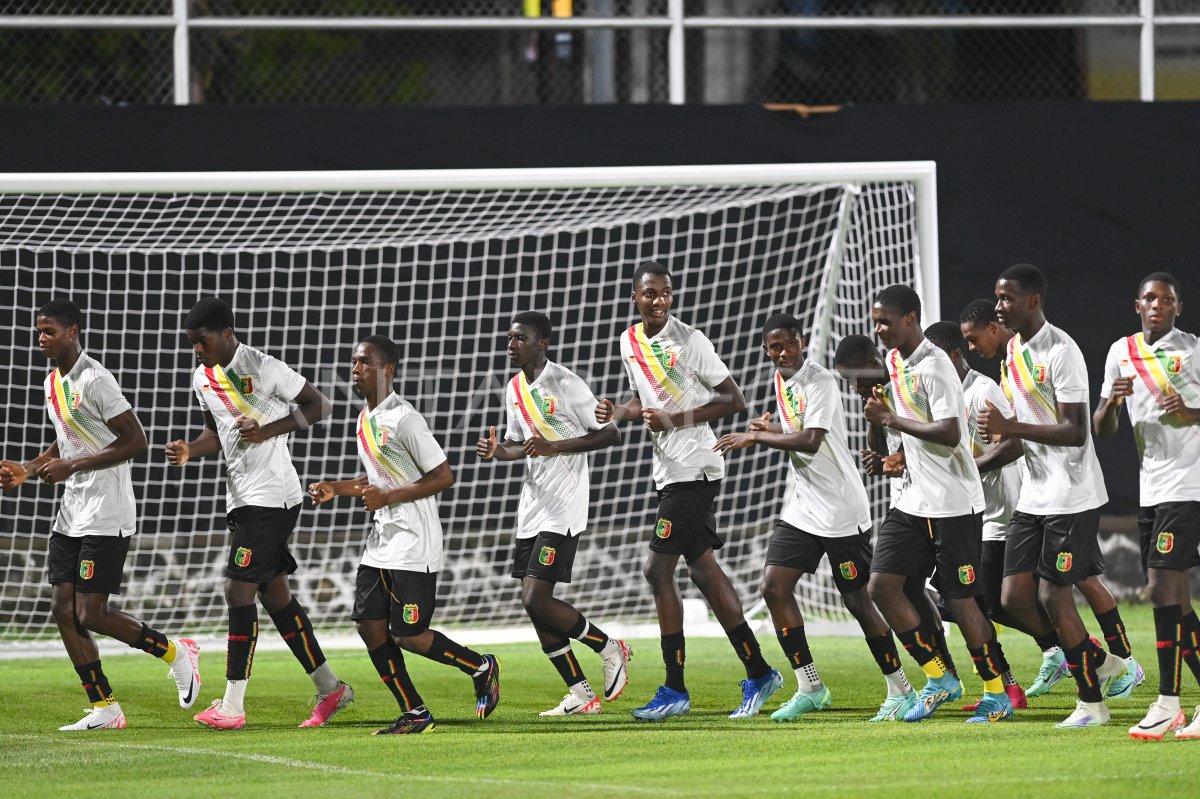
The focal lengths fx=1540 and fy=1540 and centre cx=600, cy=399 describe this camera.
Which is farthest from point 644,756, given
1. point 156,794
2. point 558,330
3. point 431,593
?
point 558,330

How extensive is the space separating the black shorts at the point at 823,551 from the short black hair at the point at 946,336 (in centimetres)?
108

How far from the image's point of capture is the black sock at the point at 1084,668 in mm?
6360

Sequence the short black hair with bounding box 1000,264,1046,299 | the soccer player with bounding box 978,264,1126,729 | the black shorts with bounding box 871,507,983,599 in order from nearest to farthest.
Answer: the soccer player with bounding box 978,264,1126,729, the short black hair with bounding box 1000,264,1046,299, the black shorts with bounding box 871,507,983,599

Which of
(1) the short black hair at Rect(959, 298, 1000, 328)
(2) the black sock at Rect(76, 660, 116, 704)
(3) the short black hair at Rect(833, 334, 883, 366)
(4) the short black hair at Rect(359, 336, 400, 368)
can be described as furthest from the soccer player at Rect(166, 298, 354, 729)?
(1) the short black hair at Rect(959, 298, 1000, 328)

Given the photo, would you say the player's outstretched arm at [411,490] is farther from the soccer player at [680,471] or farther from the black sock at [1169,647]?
the black sock at [1169,647]

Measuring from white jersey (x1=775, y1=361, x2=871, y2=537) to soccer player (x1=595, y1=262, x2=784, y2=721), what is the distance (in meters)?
0.32

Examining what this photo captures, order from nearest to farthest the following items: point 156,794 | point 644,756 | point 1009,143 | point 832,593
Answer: point 156,794 → point 644,756 → point 832,593 → point 1009,143

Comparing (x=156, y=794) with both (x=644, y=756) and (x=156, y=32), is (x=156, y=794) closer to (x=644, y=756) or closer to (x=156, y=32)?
(x=644, y=756)

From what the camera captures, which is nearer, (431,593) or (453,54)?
(431,593)

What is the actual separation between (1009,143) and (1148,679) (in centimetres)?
534

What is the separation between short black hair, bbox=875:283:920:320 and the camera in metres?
6.78

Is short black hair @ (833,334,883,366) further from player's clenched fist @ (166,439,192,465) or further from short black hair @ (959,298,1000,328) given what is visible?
player's clenched fist @ (166,439,192,465)

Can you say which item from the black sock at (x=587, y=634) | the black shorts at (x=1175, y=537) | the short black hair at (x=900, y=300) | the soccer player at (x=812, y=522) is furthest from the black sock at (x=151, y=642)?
the black shorts at (x=1175, y=537)

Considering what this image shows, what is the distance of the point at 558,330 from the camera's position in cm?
1187
